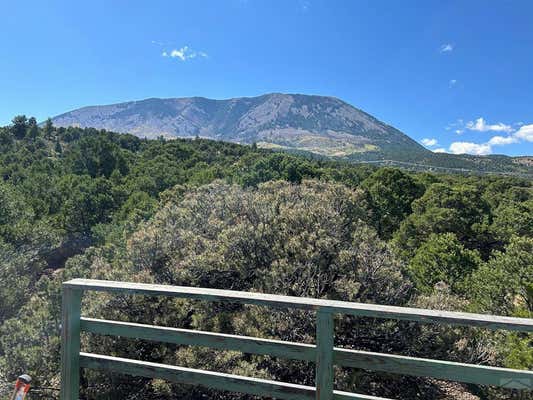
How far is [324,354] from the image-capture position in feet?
5.36

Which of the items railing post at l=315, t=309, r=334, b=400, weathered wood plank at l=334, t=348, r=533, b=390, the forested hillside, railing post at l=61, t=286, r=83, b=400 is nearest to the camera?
weathered wood plank at l=334, t=348, r=533, b=390

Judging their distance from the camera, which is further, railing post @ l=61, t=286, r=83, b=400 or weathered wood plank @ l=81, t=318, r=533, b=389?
railing post @ l=61, t=286, r=83, b=400

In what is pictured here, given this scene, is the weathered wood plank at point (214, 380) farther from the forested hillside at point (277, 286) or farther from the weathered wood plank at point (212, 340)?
the forested hillside at point (277, 286)

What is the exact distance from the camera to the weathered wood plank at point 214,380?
1.68m

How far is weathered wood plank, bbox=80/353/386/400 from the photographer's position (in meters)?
1.68

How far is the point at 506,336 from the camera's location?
679cm

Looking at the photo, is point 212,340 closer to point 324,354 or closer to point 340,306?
point 324,354

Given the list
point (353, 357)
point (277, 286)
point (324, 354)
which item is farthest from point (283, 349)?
point (277, 286)

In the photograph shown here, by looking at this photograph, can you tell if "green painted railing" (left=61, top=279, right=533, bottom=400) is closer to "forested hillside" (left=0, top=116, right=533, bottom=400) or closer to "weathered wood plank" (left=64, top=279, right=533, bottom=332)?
"weathered wood plank" (left=64, top=279, right=533, bottom=332)

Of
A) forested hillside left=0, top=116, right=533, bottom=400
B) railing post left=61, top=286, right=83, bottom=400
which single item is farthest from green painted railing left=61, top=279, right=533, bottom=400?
forested hillside left=0, top=116, right=533, bottom=400

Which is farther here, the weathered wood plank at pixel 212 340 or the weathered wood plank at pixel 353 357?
the weathered wood plank at pixel 212 340

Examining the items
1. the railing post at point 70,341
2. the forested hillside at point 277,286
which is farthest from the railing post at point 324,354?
the forested hillside at point 277,286

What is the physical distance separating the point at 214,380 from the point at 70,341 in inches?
31.4

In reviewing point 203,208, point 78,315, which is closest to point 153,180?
point 203,208
